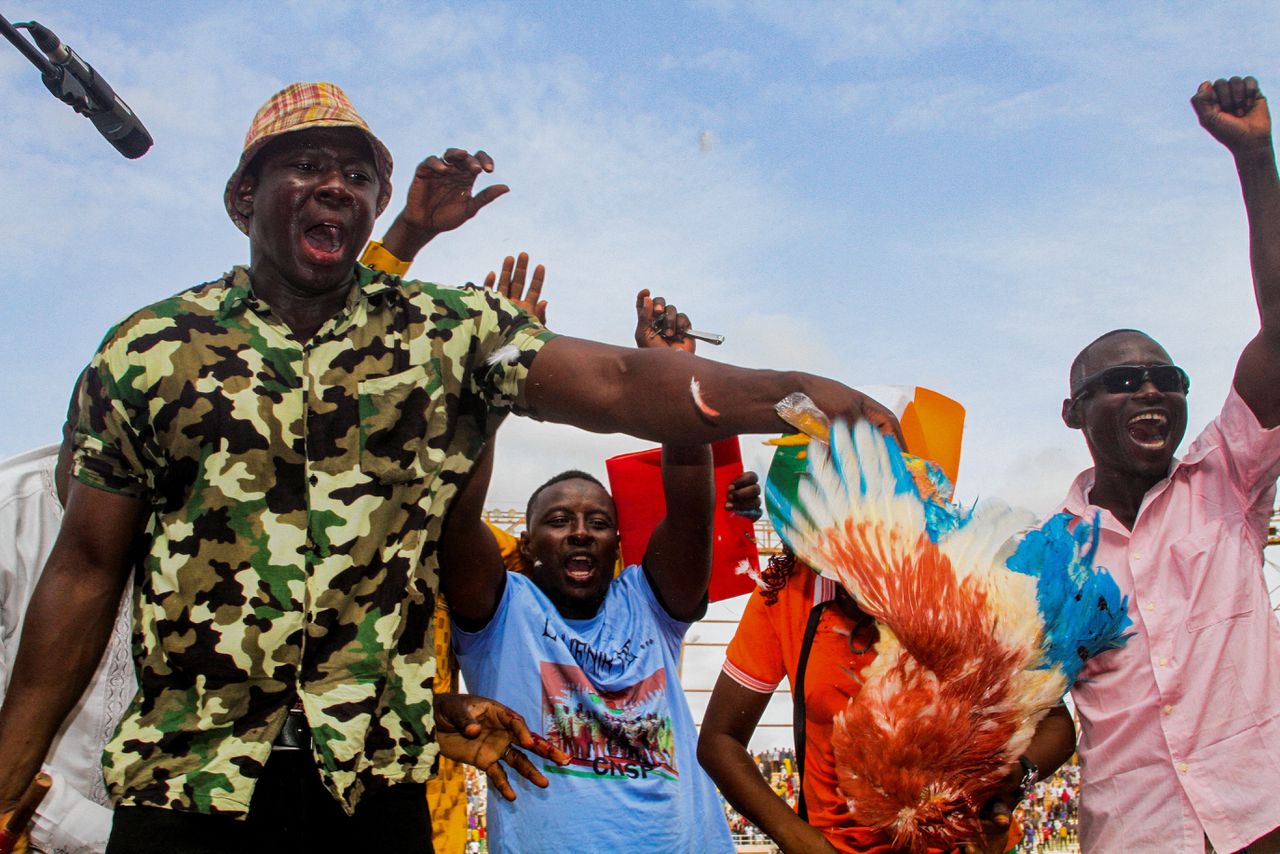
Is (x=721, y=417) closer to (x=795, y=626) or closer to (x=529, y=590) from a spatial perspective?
(x=795, y=626)

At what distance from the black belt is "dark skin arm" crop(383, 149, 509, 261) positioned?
1759 millimetres

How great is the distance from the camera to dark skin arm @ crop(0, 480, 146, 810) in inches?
76.1

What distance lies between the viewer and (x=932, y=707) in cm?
204

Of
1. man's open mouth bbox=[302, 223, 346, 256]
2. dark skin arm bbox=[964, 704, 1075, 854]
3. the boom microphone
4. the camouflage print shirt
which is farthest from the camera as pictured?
the boom microphone

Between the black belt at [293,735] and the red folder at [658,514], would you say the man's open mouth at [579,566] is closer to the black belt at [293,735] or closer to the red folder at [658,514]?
the red folder at [658,514]

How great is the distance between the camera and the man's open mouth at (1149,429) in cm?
346

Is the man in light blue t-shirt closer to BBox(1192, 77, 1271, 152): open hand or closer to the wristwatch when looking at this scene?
the wristwatch

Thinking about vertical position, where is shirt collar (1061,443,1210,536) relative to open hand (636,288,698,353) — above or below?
below

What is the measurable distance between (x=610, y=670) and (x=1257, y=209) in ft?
7.62

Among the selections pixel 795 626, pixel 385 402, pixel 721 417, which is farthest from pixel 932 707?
pixel 385 402

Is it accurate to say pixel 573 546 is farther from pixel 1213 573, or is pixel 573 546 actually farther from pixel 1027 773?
pixel 1213 573

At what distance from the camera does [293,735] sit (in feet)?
6.28

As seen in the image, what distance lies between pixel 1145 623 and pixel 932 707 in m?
1.50

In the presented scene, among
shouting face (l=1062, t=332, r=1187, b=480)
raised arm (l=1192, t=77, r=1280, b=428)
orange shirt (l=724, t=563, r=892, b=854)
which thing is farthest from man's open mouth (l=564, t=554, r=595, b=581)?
raised arm (l=1192, t=77, r=1280, b=428)
